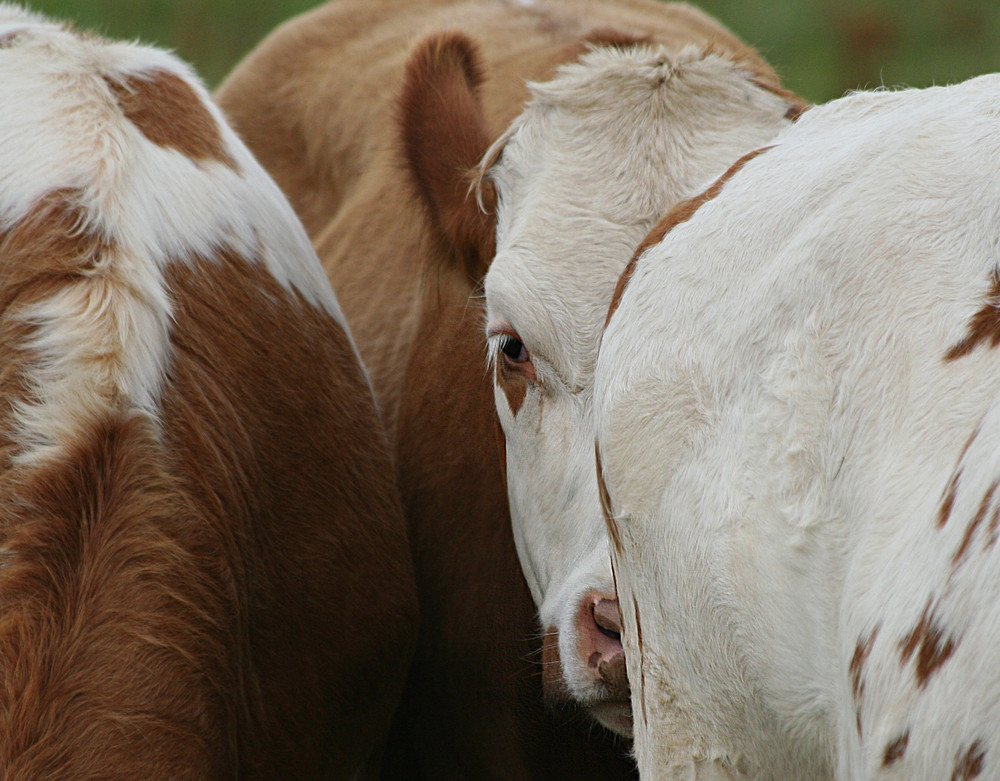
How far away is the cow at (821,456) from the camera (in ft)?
4.19

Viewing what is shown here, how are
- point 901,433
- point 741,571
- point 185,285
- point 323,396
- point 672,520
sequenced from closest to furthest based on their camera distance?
point 901,433, point 741,571, point 672,520, point 185,285, point 323,396

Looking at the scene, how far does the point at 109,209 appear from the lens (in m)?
2.10

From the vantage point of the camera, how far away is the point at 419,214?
9.75 ft

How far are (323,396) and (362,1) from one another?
2.58 meters

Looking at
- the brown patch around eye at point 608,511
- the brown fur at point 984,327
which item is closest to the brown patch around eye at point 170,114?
the brown patch around eye at point 608,511

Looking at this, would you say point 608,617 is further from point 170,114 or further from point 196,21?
point 196,21

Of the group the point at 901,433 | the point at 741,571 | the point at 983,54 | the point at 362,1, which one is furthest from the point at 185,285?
the point at 983,54

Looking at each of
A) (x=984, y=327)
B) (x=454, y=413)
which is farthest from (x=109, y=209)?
(x=984, y=327)

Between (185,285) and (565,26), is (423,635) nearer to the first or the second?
(185,285)

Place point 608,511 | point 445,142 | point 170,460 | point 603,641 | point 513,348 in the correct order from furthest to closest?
1. point 445,142
2. point 513,348
3. point 603,641
4. point 170,460
5. point 608,511

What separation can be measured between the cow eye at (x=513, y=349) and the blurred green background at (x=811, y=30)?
673cm

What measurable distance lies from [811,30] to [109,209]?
833 cm

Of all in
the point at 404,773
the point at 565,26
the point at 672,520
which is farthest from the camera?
the point at 565,26

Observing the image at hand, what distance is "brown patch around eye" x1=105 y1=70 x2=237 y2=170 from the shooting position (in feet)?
7.70
